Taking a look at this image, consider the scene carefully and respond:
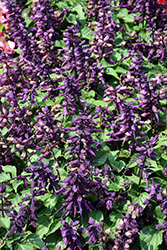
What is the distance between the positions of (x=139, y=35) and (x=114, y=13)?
738mm

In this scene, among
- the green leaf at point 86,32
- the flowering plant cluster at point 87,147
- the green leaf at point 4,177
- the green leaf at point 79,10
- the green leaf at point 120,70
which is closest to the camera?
the flowering plant cluster at point 87,147

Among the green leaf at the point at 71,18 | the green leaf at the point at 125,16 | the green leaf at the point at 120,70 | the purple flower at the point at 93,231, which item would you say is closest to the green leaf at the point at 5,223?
the purple flower at the point at 93,231

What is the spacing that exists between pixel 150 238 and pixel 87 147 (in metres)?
1.14

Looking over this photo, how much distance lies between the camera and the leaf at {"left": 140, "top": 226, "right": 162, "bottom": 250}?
2.51m

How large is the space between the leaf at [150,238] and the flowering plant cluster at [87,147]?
1 centimetres

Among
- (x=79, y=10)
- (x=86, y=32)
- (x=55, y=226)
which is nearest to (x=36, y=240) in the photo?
(x=55, y=226)

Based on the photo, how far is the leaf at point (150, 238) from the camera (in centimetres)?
251

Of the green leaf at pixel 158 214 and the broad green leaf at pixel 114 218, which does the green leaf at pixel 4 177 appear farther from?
the green leaf at pixel 158 214

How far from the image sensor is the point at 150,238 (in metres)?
2.55

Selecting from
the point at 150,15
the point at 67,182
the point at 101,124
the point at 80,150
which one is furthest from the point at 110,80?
the point at 67,182

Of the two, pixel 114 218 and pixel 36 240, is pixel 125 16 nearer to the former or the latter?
pixel 114 218

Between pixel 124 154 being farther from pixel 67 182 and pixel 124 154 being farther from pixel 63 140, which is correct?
pixel 67 182

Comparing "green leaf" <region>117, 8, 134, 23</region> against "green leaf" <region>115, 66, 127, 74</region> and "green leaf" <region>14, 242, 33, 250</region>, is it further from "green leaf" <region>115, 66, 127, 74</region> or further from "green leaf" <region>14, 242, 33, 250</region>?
"green leaf" <region>14, 242, 33, 250</region>

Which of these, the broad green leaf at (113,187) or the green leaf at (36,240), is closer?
the green leaf at (36,240)
